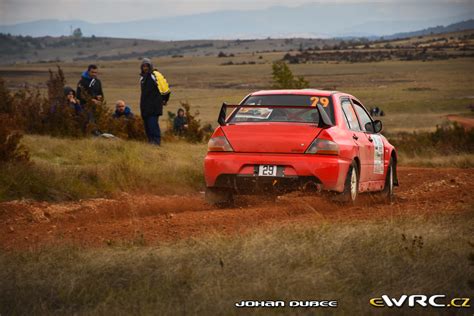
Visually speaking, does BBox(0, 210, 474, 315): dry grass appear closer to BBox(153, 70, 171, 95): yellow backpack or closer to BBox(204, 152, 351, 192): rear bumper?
BBox(204, 152, 351, 192): rear bumper

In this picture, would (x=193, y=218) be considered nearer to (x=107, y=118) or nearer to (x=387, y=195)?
(x=387, y=195)

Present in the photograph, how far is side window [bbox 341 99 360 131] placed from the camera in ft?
38.8

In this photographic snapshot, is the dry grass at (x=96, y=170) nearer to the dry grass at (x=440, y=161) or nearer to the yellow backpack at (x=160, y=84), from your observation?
the yellow backpack at (x=160, y=84)

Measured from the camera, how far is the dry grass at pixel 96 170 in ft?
42.6

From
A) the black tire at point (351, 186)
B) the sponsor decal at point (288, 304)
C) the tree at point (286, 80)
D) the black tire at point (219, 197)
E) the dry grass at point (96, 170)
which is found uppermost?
the sponsor decal at point (288, 304)

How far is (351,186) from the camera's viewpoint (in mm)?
11352

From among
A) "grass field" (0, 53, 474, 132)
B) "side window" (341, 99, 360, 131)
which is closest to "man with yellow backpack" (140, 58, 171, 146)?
"side window" (341, 99, 360, 131)

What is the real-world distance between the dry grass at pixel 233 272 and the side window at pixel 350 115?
343cm

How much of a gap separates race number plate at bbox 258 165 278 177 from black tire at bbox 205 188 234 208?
750mm

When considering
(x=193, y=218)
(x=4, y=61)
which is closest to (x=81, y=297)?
(x=193, y=218)

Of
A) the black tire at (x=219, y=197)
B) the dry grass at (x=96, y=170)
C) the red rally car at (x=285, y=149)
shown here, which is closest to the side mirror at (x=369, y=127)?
the red rally car at (x=285, y=149)

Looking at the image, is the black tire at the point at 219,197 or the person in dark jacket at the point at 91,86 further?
the person in dark jacket at the point at 91,86

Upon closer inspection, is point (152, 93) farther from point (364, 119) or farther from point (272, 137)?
point (272, 137)

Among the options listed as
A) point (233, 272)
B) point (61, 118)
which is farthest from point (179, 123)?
point (233, 272)
